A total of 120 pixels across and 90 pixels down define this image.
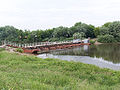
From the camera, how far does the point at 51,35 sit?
56406 millimetres

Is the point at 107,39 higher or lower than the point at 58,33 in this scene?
lower

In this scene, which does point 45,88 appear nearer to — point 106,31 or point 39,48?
point 39,48

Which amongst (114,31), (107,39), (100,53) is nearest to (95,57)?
(100,53)

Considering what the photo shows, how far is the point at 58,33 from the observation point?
54.4m

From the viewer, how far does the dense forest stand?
44.9 m

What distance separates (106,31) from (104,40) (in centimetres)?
674

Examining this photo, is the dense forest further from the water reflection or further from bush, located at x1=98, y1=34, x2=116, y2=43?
the water reflection

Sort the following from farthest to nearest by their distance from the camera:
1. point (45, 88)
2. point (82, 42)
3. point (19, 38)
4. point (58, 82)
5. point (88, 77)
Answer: point (82, 42), point (19, 38), point (88, 77), point (58, 82), point (45, 88)

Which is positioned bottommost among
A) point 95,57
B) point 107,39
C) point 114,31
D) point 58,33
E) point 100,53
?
point 95,57

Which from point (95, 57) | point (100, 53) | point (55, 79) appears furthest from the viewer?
point (100, 53)

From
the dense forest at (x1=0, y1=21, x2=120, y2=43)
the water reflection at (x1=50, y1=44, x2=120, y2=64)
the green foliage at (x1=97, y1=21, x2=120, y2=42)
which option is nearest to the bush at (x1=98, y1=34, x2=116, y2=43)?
the dense forest at (x1=0, y1=21, x2=120, y2=43)

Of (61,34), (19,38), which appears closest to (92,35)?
(61,34)

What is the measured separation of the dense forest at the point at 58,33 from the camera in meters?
44.9

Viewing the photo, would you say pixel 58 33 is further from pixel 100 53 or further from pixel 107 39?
pixel 100 53
